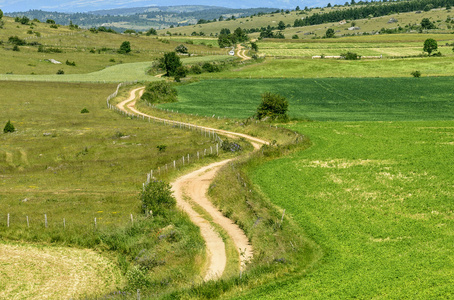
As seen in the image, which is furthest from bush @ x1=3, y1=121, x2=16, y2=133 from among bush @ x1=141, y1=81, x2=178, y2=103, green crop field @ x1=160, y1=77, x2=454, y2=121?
bush @ x1=141, y1=81, x2=178, y2=103

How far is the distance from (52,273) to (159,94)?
83103 mm

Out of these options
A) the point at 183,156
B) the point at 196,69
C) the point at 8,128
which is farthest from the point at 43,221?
the point at 196,69

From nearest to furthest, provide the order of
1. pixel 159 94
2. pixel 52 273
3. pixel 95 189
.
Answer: pixel 52 273
pixel 95 189
pixel 159 94

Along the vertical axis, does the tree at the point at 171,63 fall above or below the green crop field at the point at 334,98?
above

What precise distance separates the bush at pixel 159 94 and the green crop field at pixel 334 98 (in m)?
2.58

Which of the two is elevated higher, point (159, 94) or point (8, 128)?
point (159, 94)

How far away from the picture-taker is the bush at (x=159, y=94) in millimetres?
109000

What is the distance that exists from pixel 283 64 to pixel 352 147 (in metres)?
105

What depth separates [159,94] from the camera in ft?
365

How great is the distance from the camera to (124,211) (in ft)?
134

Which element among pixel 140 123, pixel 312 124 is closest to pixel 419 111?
pixel 312 124

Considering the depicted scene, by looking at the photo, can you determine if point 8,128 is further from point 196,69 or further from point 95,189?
point 196,69

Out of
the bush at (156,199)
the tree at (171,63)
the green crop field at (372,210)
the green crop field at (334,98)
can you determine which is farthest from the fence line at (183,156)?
the tree at (171,63)

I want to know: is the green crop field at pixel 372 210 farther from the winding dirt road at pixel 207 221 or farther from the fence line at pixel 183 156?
the fence line at pixel 183 156
